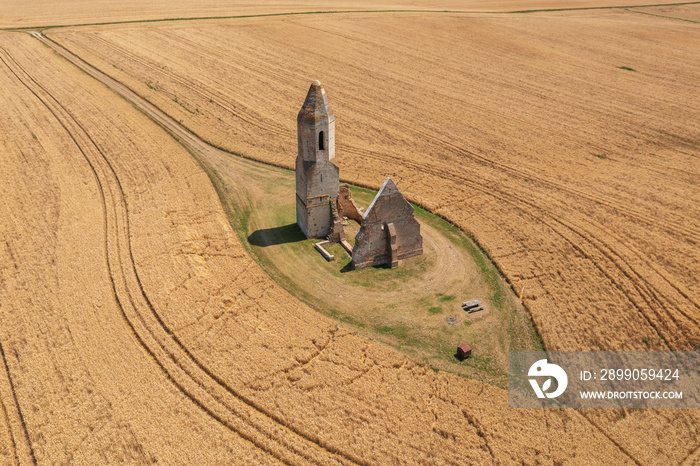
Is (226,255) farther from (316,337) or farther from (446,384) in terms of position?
(446,384)

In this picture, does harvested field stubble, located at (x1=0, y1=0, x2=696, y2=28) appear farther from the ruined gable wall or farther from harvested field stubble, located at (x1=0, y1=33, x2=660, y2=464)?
the ruined gable wall

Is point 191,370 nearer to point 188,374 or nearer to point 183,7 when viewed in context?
point 188,374

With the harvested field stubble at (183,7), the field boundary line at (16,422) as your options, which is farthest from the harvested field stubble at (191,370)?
the harvested field stubble at (183,7)

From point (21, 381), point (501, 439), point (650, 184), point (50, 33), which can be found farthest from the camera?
point (50, 33)

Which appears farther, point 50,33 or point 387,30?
point 387,30

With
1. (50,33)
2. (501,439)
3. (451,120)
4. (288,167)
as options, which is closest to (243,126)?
(288,167)

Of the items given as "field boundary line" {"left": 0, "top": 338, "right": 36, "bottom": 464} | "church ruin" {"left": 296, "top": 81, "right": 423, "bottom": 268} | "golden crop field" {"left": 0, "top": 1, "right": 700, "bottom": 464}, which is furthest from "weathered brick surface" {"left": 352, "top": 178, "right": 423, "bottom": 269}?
"field boundary line" {"left": 0, "top": 338, "right": 36, "bottom": 464}

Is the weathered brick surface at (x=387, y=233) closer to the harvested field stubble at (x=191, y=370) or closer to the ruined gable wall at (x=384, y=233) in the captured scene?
the ruined gable wall at (x=384, y=233)
